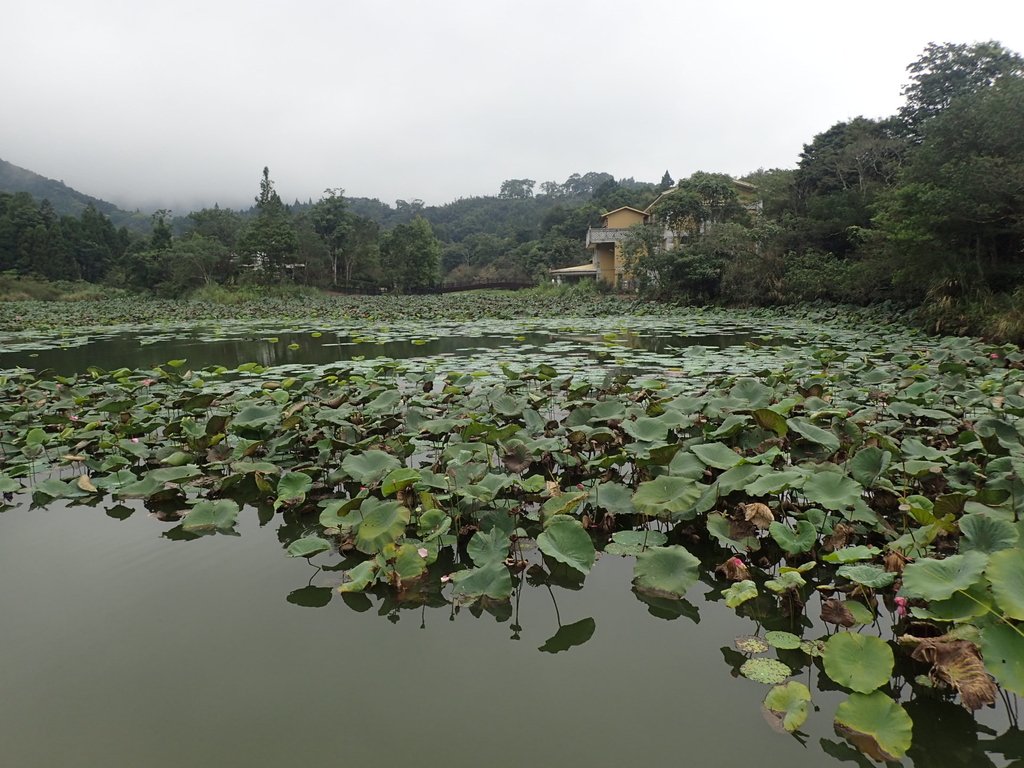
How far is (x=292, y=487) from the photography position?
2590 mm

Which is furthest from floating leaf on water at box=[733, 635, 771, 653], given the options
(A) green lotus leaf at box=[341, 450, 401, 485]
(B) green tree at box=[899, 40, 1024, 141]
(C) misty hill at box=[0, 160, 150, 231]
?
(C) misty hill at box=[0, 160, 150, 231]

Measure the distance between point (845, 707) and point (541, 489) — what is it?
142 centimetres

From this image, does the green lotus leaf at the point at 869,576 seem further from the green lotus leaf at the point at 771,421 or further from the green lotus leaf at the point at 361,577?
the green lotus leaf at the point at 361,577

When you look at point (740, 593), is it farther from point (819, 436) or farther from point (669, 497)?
point (819, 436)

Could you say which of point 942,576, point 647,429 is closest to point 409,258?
point 647,429

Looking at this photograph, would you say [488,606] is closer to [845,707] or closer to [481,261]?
[845,707]

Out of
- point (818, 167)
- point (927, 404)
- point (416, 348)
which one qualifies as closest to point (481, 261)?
point (818, 167)

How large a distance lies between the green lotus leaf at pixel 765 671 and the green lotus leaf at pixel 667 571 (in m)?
0.31

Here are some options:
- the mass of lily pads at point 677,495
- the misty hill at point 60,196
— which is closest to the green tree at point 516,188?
the misty hill at point 60,196

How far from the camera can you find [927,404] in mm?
3684

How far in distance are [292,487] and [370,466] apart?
340mm

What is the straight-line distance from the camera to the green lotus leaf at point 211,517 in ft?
8.16

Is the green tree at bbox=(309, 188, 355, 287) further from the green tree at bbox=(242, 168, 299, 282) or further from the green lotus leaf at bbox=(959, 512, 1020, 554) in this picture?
the green lotus leaf at bbox=(959, 512, 1020, 554)

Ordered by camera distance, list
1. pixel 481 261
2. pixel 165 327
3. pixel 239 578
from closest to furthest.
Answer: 1. pixel 239 578
2. pixel 165 327
3. pixel 481 261
